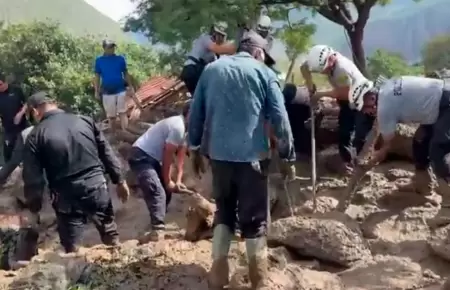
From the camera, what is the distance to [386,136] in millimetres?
6340

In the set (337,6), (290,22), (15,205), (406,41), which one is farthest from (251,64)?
(406,41)

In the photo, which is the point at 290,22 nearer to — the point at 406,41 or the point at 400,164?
the point at 400,164

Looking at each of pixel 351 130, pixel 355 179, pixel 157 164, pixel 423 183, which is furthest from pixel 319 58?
pixel 157 164

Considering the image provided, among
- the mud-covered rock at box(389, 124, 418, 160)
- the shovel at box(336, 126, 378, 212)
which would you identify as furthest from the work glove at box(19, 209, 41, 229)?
the mud-covered rock at box(389, 124, 418, 160)

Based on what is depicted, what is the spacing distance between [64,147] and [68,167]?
187 millimetres

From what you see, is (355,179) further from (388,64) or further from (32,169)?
(388,64)

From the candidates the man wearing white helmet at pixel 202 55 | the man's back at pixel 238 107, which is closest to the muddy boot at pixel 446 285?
the man's back at pixel 238 107

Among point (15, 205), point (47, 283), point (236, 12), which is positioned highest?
point (236, 12)

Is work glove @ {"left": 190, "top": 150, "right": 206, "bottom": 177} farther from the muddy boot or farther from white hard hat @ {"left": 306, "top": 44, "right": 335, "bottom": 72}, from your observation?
white hard hat @ {"left": 306, "top": 44, "right": 335, "bottom": 72}

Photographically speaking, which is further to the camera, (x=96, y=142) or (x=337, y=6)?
(x=337, y=6)

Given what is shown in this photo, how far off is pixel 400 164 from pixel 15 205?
5.21 m

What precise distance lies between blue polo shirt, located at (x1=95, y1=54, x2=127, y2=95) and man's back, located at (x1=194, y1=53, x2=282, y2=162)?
5.35m

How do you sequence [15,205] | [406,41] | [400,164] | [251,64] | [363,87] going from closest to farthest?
1. [251,64]
2. [363,87]
3. [400,164]
4. [15,205]
5. [406,41]

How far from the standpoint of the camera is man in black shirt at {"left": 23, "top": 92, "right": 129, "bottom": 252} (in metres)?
5.74
